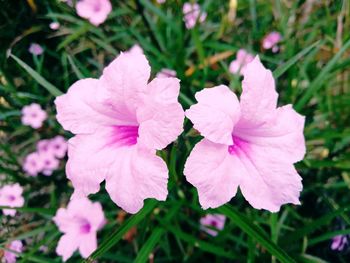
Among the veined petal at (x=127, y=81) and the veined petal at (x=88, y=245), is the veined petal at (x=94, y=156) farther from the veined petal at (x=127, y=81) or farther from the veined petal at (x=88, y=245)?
the veined petal at (x=88, y=245)

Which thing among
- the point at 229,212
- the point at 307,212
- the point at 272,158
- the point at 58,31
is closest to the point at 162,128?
the point at 272,158

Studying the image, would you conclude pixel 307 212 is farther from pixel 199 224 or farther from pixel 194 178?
pixel 194 178

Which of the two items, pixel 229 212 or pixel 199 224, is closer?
pixel 229 212

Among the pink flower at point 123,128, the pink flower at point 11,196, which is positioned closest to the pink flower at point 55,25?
the pink flower at point 11,196

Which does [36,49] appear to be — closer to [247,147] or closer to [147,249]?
[147,249]

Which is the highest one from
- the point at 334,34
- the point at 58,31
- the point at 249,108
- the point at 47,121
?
the point at 249,108

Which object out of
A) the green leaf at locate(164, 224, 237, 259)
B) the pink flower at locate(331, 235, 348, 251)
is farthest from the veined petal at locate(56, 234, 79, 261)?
the pink flower at locate(331, 235, 348, 251)

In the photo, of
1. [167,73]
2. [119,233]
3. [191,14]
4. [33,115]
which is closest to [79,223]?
[119,233]
